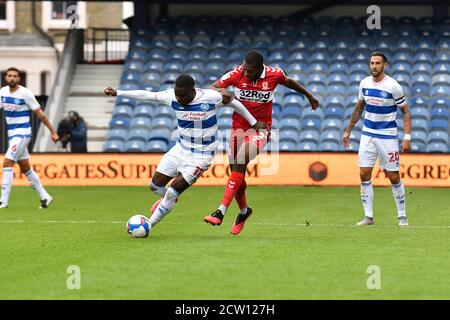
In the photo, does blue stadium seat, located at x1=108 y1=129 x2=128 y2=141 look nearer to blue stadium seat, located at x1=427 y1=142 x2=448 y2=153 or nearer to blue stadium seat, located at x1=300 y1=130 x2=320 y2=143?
blue stadium seat, located at x1=300 y1=130 x2=320 y2=143

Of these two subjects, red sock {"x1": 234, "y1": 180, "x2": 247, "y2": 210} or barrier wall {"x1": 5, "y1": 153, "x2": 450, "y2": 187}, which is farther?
barrier wall {"x1": 5, "y1": 153, "x2": 450, "y2": 187}

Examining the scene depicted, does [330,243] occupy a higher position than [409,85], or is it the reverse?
[409,85]

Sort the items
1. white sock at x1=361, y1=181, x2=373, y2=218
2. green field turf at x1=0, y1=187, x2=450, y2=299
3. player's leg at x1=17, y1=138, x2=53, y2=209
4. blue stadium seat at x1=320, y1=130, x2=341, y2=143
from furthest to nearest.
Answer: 1. blue stadium seat at x1=320, y1=130, x2=341, y2=143
2. player's leg at x1=17, y1=138, x2=53, y2=209
3. white sock at x1=361, y1=181, x2=373, y2=218
4. green field turf at x1=0, y1=187, x2=450, y2=299

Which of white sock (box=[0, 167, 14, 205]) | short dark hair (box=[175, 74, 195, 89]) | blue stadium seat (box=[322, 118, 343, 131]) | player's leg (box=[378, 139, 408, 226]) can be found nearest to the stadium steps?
blue stadium seat (box=[322, 118, 343, 131])

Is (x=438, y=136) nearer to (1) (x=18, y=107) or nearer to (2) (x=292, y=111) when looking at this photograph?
(2) (x=292, y=111)

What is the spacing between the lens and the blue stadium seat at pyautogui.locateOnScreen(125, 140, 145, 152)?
101ft

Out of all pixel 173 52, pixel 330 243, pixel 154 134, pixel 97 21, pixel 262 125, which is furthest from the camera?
pixel 97 21

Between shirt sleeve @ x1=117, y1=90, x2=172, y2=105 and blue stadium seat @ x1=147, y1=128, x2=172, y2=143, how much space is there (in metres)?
16.4

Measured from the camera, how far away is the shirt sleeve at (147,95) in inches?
570

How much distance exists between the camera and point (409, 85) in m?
32.5
